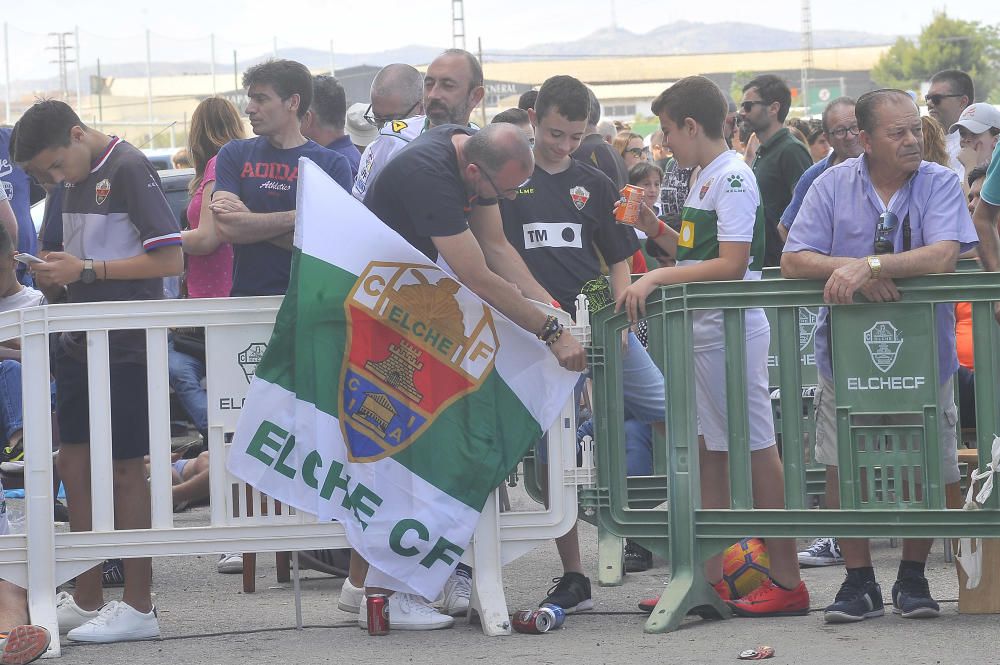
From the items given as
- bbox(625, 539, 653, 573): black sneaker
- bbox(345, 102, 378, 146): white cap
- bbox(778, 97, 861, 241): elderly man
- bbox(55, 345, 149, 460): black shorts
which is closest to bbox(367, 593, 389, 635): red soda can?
bbox(55, 345, 149, 460): black shorts

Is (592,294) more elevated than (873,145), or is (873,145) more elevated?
(873,145)

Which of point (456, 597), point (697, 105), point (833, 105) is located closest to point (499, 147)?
point (697, 105)

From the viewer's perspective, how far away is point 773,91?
9672 mm

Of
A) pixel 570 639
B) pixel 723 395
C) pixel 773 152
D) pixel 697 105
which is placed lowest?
pixel 570 639

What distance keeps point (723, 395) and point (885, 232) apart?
0.93m

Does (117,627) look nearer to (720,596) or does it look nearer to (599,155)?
(720,596)

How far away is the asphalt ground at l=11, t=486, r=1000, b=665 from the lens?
507 centimetres

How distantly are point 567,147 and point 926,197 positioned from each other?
72.1 inches

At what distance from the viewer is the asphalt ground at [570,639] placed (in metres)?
5.07

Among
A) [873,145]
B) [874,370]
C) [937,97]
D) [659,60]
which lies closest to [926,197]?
[873,145]

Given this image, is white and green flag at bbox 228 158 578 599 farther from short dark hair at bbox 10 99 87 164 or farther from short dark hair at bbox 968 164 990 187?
short dark hair at bbox 968 164 990 187

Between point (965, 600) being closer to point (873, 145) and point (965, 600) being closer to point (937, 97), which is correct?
point (873, 145)

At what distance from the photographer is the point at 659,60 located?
141500 mm

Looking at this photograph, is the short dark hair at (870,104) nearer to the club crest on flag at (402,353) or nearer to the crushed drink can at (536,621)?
the club crest on flag at (402,353)
